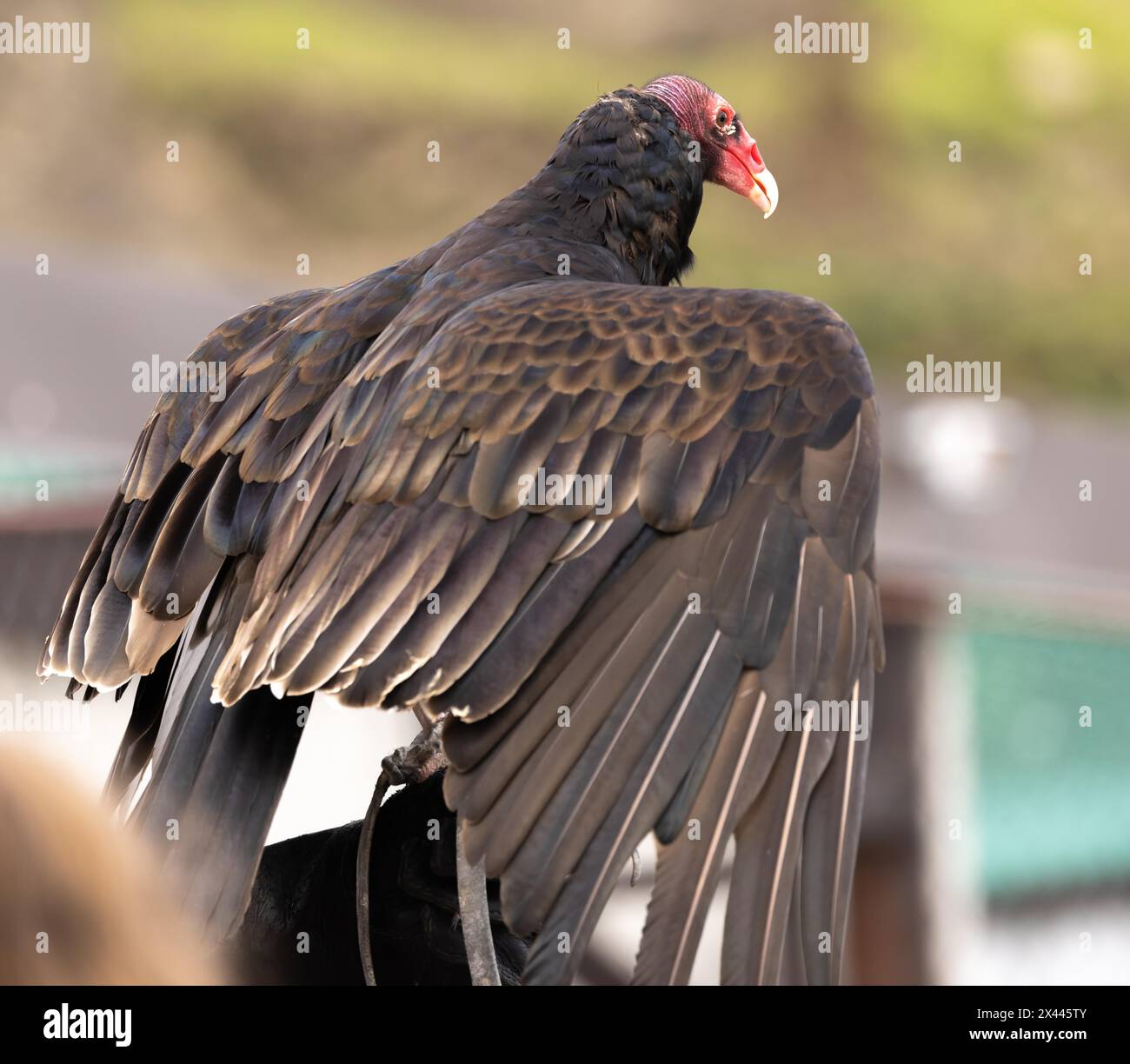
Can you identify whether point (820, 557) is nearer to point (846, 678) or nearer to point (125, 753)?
point (846, 678)

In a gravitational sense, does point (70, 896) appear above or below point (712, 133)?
below

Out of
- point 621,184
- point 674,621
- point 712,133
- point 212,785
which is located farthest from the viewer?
point 712,133

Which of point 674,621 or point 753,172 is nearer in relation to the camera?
point 674,621

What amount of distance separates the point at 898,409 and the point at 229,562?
483 centimetres

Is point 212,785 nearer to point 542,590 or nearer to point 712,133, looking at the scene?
point 542,590

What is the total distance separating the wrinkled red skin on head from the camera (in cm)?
334

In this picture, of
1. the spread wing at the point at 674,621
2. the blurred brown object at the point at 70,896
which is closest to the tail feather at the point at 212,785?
the spread wing at the point at 674,621

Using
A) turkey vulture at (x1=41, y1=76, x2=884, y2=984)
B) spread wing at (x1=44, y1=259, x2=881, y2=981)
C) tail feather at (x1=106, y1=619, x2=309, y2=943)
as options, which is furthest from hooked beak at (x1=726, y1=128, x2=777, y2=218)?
tail feather at (x1=106, y1=619, x2=309, y2=943)

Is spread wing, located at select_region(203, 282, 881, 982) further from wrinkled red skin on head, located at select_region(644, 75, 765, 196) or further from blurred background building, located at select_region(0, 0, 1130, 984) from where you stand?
blurred background building, located at select_region(0, 0, 1130, 984)

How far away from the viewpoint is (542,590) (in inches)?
86.0

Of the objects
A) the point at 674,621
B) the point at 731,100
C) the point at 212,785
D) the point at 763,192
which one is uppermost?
the point at 731,100

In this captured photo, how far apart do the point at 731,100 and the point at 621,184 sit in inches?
841

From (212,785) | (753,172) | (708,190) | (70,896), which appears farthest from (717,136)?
(708,190)
